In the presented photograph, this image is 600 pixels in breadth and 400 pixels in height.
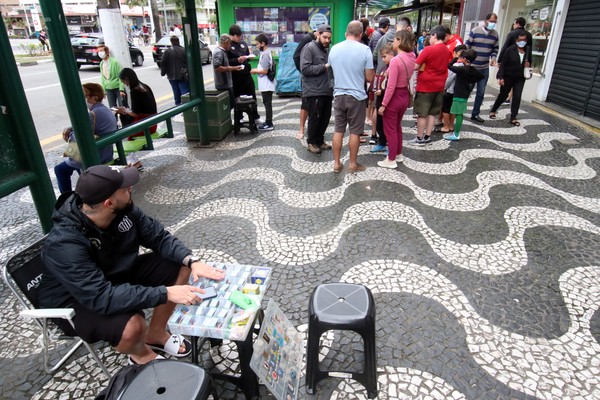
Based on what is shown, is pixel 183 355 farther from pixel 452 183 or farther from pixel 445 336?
pixel 452 183

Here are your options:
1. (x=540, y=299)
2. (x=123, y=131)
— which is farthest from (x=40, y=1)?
(x=540, y=299)

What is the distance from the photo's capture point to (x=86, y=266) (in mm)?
1860

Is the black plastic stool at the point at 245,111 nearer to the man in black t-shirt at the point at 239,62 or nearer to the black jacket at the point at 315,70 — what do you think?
the man in black t-shirt at the point at 239,62

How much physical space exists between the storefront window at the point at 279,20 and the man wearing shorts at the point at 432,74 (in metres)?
4.85

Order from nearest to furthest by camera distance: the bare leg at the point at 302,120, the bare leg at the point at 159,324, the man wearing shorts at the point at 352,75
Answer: the bare leg at the point at 159,324, the man wearing shorts at the point at 352,75, the bare leg at the point at 302,120

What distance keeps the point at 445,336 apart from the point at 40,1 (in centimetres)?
391

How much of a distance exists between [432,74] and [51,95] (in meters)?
10.3

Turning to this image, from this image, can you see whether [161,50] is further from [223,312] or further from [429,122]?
[223,312]

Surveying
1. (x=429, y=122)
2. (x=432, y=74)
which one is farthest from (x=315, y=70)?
(x=429, y=122)

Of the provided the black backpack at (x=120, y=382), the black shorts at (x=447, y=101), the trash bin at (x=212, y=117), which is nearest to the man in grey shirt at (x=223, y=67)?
the trash bin at (x=212, y=117)

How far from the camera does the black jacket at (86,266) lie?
184 cm

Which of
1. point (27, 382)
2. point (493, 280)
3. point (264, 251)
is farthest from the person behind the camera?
point (264, 251)

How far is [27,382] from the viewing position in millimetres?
2191

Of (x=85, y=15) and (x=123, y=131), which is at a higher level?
(x=85, y=15)
